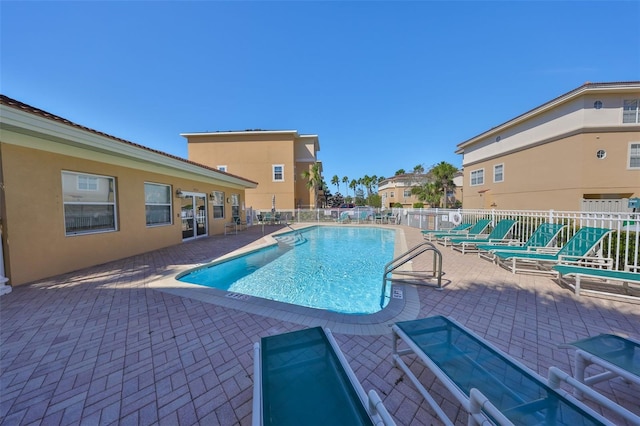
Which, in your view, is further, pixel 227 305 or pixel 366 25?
pixel 366 25

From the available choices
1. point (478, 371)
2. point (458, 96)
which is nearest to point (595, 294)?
point (478, 371)

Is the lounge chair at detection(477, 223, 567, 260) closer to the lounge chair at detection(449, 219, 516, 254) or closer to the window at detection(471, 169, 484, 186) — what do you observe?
the lounge chair at detection(449, 219, 516, 254)

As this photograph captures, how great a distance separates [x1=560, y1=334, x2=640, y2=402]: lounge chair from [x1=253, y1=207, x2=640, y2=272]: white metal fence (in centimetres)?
398

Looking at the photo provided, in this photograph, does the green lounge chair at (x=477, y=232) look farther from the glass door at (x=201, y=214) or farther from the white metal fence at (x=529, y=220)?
the glass door at (x=201, y=214)

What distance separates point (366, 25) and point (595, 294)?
11537 millimetres

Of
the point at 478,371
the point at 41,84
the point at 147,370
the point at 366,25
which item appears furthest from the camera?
the point at 366,25

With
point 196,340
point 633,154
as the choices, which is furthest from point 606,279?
point 633,154

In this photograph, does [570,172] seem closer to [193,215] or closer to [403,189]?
[193,215]

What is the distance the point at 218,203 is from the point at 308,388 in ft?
41.3

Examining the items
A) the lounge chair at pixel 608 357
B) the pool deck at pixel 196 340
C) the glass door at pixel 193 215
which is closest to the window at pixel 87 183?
the pool deck at pixel 196 340

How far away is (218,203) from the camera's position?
1288 centimetres

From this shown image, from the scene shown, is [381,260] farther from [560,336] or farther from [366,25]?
[366,25]

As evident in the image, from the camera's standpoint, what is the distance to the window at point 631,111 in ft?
44.5

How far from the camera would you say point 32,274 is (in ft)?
16.5
